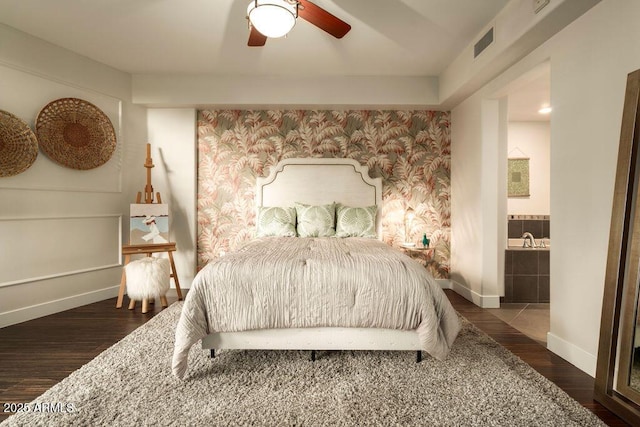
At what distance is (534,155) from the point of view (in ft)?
17.8

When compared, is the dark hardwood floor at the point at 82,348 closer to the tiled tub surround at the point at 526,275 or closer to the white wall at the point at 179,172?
the tiled tub surround at the point at 526,275

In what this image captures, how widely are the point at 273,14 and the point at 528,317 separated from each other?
3.40m

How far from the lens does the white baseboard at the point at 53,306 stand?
3.10 m

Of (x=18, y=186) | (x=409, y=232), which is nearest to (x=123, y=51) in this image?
(x=18, y=186)

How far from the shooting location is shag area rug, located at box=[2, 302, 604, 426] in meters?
1.67

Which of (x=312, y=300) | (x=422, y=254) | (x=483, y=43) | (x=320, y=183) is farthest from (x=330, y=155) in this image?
(x=312, y=300)

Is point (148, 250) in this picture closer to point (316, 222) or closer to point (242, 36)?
point (316, 222)

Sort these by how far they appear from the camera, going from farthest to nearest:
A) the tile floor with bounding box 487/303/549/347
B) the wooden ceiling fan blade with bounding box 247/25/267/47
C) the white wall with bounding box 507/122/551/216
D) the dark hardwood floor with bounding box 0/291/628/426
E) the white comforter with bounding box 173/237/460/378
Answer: the white wall with bounding box 507/122/551/216, the tile floor with bounding box 487/303/549/347, the wooden ceiling fan blade with bounding box 247/25/267/47, the white comforter with bounding box 173/237/460/378, the dark hardwood floor with bounding box 0/291/628/426

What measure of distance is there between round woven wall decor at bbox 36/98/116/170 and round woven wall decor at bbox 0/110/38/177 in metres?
0.13

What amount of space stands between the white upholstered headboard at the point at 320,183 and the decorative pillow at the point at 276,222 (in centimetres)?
41

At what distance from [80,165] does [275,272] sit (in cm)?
288

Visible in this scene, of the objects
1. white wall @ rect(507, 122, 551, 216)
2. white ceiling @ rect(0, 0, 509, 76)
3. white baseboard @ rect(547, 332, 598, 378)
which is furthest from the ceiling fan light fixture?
white wall @ rect(507, 122, 551, 216)

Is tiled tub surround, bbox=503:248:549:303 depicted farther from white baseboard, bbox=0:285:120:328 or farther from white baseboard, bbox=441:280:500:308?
white baseboard, bbox=0:285:120:328

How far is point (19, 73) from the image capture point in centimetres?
322
